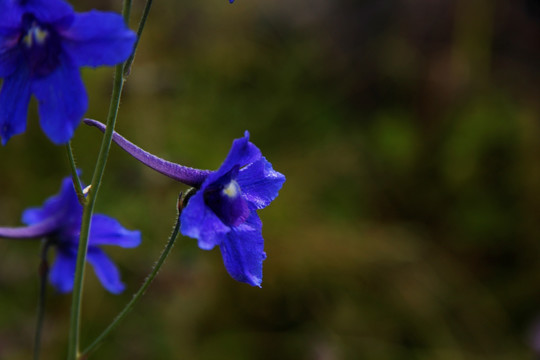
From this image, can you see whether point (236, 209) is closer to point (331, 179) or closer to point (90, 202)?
point (90, 202)

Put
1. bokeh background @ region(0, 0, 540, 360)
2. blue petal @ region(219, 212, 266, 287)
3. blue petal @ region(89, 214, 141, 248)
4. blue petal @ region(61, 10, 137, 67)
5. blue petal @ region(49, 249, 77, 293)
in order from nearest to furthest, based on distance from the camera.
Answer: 1. blue petal @ region(61, 10, 137, 67)
2. blue petal @ region(219, 212, 266, 287)
3. blue petal @ region(89, 214, 141, 248)
4. blue petal @ region(49, 249, 77, 293)
5. bokeh background @ region(0, 0, 540, 360)

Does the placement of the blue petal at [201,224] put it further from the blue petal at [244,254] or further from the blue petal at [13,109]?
the blue petal at [13,109]

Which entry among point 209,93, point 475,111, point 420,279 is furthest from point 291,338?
point 475,111

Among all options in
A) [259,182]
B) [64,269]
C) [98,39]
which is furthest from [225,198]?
[64,269]

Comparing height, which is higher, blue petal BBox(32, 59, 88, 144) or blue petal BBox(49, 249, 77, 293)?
blue petal BBox(32, 59, 88, 144)

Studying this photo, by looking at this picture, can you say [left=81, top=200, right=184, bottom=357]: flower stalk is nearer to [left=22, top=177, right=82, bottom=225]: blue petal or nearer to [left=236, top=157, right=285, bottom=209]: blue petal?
[left=236, top=157, right=285, bottom=209]: blue petal

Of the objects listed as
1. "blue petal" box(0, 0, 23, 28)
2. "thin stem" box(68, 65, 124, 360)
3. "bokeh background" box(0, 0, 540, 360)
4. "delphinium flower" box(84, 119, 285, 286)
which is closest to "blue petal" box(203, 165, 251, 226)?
"delphinium flower" box(84, 119, 285, 286)

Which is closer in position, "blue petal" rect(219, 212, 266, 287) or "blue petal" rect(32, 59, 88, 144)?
"blue petal" rect(32, 59, 88, 144)
